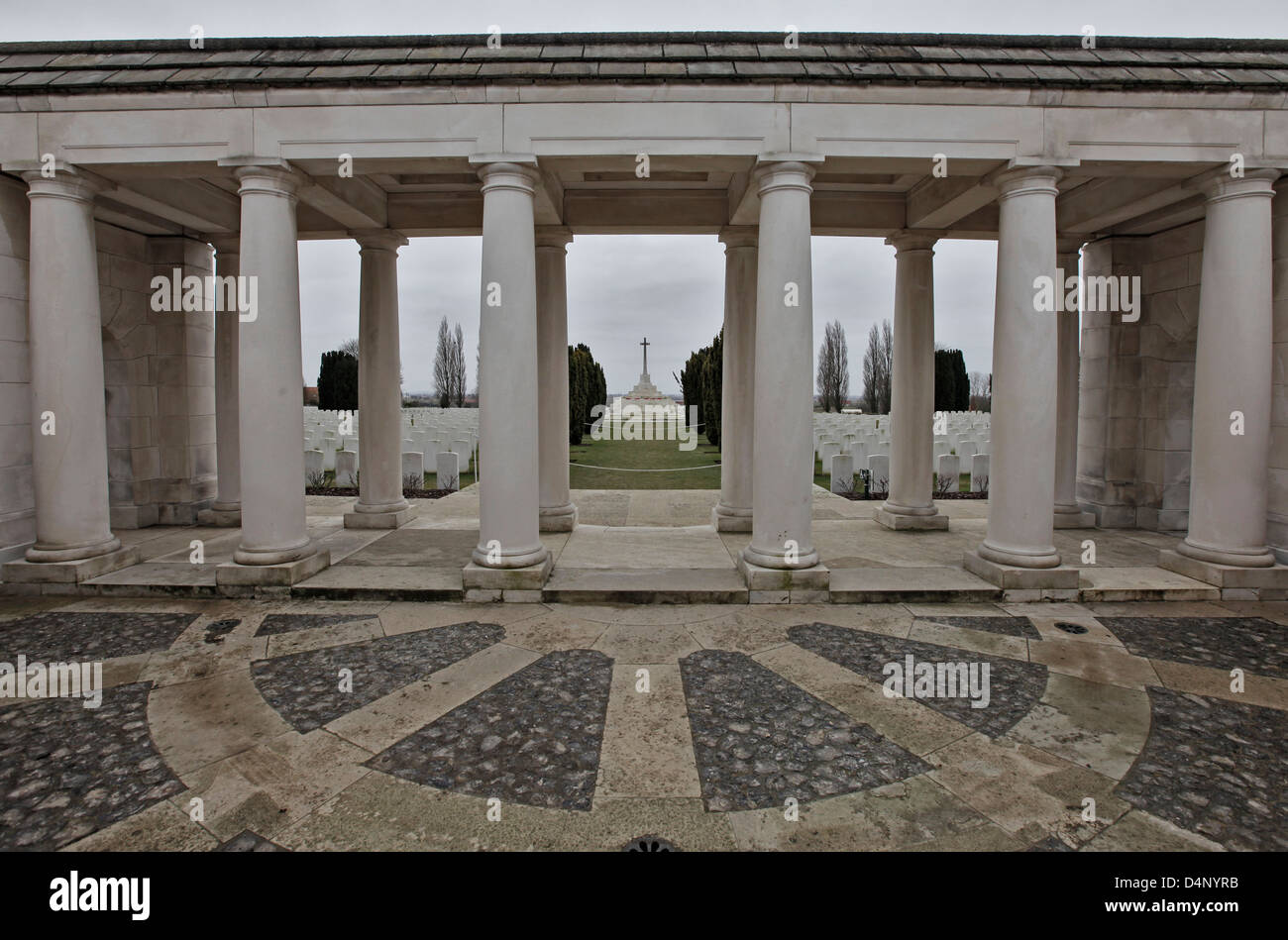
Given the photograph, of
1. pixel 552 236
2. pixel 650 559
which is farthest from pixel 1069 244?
pixel 650 559

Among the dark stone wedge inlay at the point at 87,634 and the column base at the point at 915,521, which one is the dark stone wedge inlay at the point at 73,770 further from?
the column base at the point at 915,521

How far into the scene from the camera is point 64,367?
740cm

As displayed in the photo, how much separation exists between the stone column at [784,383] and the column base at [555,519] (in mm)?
3952

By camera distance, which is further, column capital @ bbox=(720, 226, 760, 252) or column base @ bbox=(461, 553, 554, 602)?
column capital @ bbox=(720, 226, 760, 252)

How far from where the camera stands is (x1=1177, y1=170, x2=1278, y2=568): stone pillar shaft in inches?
280

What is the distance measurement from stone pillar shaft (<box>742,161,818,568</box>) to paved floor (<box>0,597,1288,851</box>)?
0.99 m

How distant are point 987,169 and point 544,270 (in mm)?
6156

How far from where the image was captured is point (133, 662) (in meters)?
5.57

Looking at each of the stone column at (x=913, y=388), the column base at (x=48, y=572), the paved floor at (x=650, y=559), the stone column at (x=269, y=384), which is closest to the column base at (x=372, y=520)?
the paved floor at (x=650, y=559)

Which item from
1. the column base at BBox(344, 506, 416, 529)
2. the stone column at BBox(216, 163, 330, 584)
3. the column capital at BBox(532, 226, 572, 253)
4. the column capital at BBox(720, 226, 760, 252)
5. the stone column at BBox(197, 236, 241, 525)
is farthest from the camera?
the stone column at BBox(197, 236, 241, 525)

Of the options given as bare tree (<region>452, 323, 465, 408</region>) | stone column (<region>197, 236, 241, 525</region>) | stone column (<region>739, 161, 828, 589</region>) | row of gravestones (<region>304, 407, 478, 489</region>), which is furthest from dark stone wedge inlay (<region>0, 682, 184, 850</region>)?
bare tree (<region>452, 323, 465, 408</region>)

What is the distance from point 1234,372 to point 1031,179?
10.3 feet

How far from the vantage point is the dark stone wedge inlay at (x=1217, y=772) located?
3.42 metres

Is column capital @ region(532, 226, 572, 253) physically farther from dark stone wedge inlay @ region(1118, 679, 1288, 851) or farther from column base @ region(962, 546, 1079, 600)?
dark stone wedge inlay @ region(1118, 679, 1288, 851)
